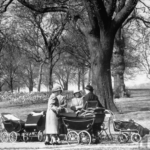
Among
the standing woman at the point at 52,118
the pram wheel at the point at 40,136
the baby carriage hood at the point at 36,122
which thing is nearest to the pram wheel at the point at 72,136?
the standing woman at the point at 52,118

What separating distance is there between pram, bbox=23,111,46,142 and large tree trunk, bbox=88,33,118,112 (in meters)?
6.62

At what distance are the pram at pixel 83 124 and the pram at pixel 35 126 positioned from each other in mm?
1014

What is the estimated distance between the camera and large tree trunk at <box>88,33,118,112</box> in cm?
1773

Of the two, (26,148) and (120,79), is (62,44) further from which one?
(26,148)

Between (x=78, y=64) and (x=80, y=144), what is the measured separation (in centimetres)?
3770

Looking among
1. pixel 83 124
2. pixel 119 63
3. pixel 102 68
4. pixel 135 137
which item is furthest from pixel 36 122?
pixel 119 63

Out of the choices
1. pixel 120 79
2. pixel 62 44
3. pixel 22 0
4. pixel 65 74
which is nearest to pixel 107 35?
pixel 22 0

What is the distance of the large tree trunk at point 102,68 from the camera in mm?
17734

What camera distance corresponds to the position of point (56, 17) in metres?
38.6

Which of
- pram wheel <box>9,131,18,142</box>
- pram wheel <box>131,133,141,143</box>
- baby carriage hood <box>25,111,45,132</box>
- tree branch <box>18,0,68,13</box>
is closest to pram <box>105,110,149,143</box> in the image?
pram wheel <box>131,133,141,143</box>

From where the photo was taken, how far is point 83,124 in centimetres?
1023

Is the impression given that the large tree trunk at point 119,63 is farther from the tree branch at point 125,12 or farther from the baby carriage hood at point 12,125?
the baby carriage hood at point 12,125

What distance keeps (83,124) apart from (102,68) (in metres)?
7.86

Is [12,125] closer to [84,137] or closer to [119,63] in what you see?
[84,137]
